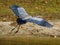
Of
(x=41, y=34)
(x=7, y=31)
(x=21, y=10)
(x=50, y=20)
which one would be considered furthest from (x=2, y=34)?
(x=21, y=10)

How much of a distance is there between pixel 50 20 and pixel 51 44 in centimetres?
420

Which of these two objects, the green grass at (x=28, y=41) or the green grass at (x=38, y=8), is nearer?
the green grass at (x=28, y=41)

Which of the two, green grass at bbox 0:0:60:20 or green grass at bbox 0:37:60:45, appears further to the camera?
green grass at bbox 0:0:60:20

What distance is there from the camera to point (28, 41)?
48.4 feet

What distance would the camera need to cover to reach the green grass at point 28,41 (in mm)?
14072

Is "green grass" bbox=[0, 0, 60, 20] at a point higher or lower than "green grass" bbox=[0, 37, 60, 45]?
higher

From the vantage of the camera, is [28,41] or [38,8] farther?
[38,8]

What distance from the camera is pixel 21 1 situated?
2062 cm

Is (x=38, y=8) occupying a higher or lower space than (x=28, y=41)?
higher

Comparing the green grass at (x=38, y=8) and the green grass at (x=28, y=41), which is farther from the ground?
the green grass at (x=38, y=8)

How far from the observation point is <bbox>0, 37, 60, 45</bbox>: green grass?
14.1m

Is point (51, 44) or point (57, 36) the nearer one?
point (51, 44)

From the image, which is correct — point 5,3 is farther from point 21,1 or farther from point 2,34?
point 2,34

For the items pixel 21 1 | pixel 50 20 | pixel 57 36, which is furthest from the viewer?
pixel 21 1
